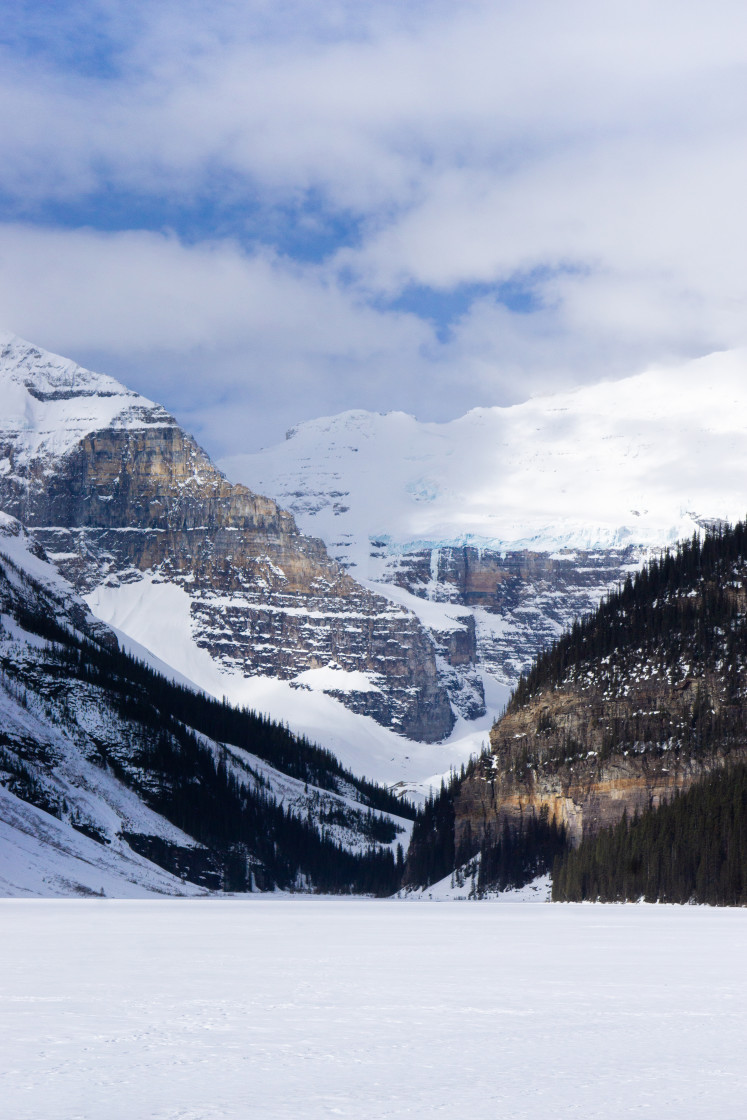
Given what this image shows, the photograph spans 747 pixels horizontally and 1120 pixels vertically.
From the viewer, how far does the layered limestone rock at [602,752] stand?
147875mm

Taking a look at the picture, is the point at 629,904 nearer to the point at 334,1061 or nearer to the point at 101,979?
the point at 101,979

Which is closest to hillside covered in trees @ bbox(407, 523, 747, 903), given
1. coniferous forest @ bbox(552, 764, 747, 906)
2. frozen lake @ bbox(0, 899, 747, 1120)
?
coniferous forest @ bbox(552, 764, 747, 906)

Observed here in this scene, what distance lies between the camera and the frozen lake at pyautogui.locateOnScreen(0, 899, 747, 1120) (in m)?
25.6

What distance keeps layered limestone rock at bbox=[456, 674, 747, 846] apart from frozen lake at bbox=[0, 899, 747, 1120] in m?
84.9

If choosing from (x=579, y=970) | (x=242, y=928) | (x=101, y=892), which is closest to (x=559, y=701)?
(x=101, y=892)

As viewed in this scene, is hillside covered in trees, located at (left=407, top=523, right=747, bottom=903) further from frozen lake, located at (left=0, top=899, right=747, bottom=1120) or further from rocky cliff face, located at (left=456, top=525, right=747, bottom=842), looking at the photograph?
frozen lake, located at (left=0, top=899, right=747, bottom=1120)

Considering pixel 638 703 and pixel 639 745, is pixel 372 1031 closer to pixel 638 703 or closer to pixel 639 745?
pixel 639 745

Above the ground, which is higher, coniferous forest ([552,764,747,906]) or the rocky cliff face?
the rocky cliff face

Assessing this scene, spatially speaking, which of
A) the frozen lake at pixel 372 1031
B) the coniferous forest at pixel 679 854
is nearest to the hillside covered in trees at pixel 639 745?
the coniferous forest at pixel 679 854

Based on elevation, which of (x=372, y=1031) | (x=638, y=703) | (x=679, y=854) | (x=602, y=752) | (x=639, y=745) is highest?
(x=638, y=703)

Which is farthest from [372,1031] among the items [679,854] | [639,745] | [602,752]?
[602,752]

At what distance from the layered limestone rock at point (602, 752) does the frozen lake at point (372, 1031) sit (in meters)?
84.9

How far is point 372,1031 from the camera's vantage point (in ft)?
111

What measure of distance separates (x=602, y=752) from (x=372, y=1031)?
124994mm
